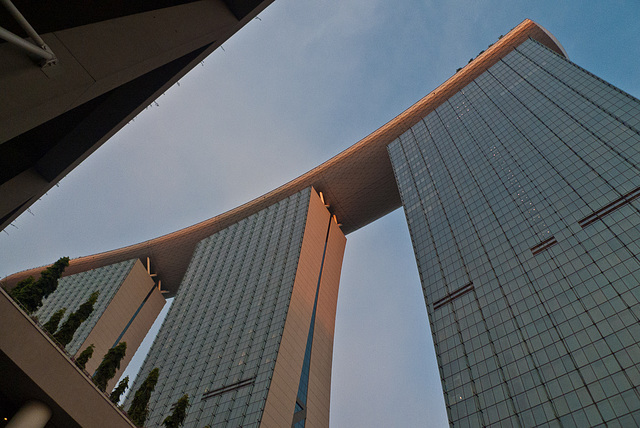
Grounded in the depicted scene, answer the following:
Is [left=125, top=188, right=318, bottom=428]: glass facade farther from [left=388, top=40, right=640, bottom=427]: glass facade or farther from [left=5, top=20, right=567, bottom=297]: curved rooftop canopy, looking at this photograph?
[left=388, top=40, right=640, bottom=427]: glass facade

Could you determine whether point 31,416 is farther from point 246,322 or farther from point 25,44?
point 246,322

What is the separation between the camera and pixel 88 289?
10294cm

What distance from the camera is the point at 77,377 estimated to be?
19.5m

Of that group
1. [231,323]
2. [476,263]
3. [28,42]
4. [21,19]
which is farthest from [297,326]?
[21,19]

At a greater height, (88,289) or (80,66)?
(88,289)

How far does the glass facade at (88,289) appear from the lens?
95.4m

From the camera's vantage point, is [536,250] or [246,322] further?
[246,322]

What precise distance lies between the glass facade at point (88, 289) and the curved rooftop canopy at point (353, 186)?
5.56m

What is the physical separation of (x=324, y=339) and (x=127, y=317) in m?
49.9

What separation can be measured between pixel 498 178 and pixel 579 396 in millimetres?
31629

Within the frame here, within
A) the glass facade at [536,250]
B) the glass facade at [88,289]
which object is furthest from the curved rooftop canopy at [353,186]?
the glass facade at [536,250]

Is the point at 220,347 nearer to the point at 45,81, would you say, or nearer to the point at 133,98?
the point at 133,98

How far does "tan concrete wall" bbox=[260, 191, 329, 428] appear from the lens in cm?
5487

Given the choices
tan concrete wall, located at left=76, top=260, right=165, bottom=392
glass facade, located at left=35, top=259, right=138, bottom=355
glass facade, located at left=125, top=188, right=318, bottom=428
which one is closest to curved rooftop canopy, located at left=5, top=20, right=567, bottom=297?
glass facade, located at left=125, top=188, right=318, bottom=428
